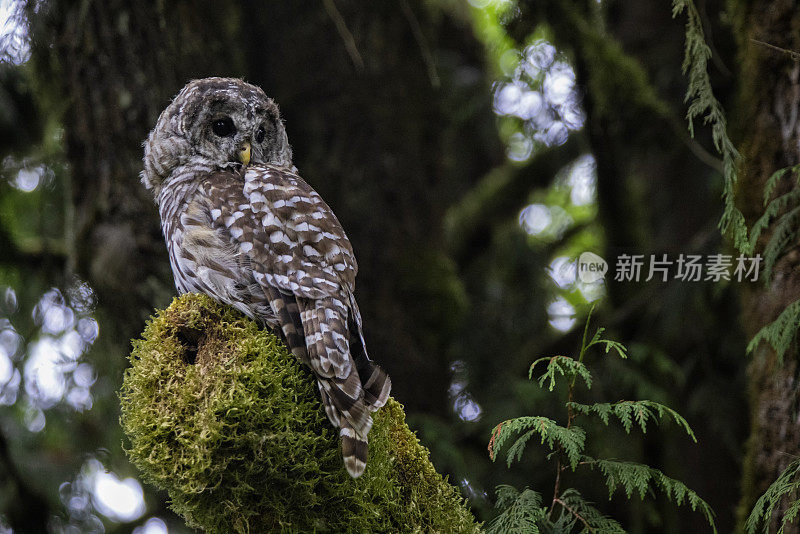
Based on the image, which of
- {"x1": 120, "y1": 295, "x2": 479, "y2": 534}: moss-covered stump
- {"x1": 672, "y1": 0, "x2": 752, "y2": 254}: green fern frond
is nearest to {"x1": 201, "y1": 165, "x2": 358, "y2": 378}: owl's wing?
{"x1": 120, "y1": 295, "x2": 479, "y2": 534}: moss-covered stump

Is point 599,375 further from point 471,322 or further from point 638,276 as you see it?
point 471,322

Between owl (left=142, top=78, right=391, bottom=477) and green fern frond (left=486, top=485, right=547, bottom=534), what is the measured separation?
487 mm

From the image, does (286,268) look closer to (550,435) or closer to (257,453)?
(257,453)

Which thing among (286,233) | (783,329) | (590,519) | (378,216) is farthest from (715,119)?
(378,216)

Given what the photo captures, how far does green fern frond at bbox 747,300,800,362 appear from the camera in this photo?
2846 mm

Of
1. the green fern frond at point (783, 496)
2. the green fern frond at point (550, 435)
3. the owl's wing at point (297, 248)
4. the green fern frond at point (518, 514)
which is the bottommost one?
the green fern frond at point (783, 496)

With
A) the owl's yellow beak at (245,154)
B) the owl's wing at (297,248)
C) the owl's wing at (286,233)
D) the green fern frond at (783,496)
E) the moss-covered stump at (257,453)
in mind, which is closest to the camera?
the moss-covered stump at (257,453)

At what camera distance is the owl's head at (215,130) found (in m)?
3.27

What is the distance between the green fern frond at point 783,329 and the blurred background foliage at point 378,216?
1243 mm

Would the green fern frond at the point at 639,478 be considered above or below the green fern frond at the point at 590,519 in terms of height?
above

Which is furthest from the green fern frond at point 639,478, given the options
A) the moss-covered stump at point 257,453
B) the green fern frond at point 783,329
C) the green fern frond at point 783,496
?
the green fern frond at point 783,329

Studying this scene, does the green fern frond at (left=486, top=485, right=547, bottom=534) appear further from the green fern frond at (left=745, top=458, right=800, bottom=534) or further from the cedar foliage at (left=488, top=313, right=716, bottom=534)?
the green fern frond at (left=745, top=458, right=800, bottom=534)

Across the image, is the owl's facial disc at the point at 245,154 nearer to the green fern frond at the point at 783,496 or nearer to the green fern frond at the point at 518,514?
the green fern frond at the point at 518,514

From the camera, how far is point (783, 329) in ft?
9.66
